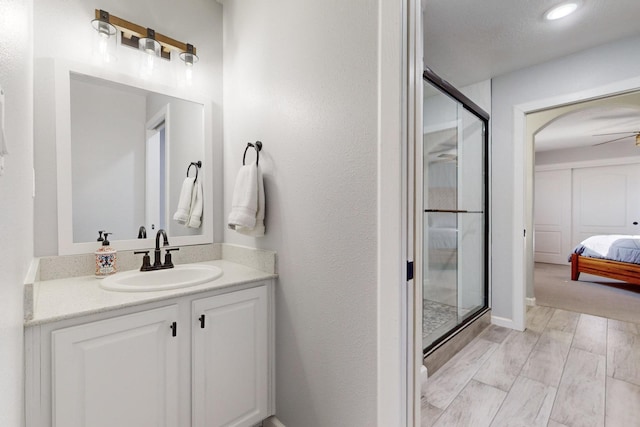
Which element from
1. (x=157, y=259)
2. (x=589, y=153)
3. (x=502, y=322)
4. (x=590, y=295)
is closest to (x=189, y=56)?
(x=157, y=259)

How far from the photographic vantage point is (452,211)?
2637mm

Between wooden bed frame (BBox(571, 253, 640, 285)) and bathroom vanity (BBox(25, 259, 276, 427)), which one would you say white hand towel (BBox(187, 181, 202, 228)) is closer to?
bathroom vanity (BBox(25, 259, 276, 427))

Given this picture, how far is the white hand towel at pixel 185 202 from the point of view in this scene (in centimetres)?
182

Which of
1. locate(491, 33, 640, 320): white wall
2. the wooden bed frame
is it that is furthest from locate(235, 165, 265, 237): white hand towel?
the wooden bed frame

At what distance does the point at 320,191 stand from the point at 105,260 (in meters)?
1.12

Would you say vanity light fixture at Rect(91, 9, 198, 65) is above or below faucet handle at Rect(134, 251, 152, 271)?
above

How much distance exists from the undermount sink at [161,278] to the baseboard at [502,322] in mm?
2742

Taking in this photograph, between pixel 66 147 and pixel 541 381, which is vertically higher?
pixel 66 147

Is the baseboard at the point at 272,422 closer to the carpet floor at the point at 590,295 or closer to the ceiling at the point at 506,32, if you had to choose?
the ceiling at the point at 506,32

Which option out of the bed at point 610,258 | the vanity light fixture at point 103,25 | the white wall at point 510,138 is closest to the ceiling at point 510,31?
the white wall at point 510,138

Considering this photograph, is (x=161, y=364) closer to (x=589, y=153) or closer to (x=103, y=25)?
(x=103, y=25)

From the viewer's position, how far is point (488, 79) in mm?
2984

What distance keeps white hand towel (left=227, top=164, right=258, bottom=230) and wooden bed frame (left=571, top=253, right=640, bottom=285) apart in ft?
17.5

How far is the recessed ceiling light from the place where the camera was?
1.90 metres
